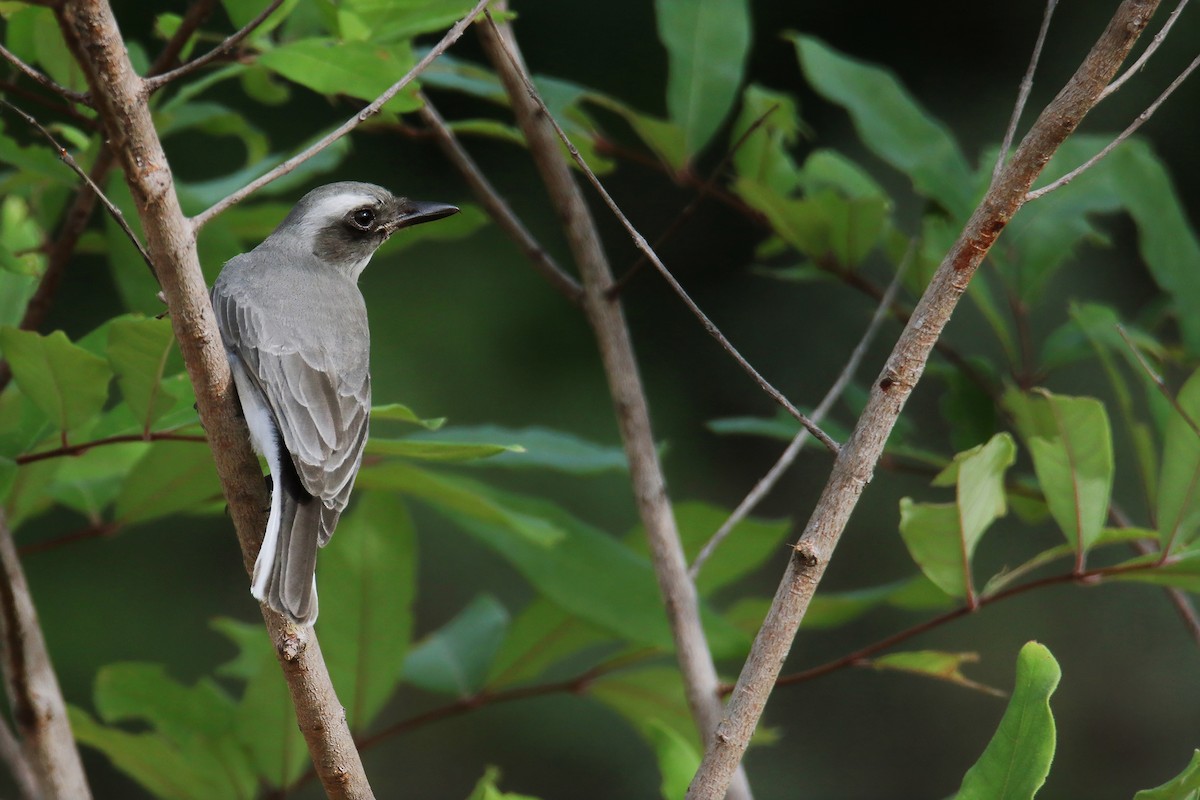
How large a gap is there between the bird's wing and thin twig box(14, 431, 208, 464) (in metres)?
0.11

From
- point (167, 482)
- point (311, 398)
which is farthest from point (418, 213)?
point (167, 482)

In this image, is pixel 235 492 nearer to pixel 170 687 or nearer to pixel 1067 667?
pixel 170 687

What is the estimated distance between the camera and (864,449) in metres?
1.17

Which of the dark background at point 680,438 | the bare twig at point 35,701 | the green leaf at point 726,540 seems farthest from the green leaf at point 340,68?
the dark background at point 680,438

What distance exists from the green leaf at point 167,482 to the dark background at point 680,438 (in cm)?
283

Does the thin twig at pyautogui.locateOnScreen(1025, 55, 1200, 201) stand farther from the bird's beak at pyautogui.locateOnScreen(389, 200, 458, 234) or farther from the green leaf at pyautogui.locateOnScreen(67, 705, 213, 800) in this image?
the green leaf at pyautogui.locateOnScreen(67, 705, 213, 800)

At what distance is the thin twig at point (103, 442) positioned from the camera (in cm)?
148

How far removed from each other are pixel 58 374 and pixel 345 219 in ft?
2.17

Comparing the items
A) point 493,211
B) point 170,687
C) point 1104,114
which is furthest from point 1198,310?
point 1104,114

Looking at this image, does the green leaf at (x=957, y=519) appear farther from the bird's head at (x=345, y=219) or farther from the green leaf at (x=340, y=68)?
the bird's head at (x=345, y=219)

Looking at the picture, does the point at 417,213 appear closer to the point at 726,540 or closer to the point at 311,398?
the point at 311,398

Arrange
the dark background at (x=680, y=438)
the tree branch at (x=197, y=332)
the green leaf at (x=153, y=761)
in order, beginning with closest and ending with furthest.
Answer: the tree branch at (x=197, y=332) → the green leaf at (x=153, y=761) → the dark background at (x=680, y=438)

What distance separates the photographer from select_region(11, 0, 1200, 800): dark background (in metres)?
4.50

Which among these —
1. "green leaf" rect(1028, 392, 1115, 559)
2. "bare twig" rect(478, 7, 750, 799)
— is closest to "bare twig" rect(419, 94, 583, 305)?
"bare twig" rect(478, 7, 750, 799)
